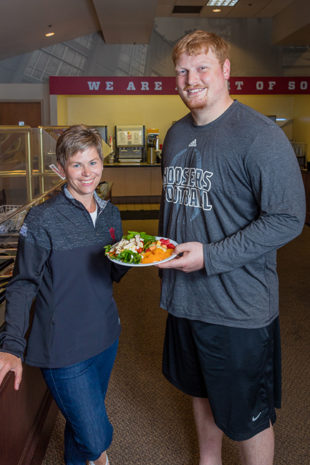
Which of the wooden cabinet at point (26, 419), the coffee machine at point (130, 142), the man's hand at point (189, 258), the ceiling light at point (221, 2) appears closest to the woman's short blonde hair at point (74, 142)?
the man's hand at point (189, 258)

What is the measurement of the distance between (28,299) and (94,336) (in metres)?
0.27

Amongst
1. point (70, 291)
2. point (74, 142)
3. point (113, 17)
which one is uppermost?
point (113, 17)

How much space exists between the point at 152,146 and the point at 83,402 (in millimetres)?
8010

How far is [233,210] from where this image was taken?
1.43 metres

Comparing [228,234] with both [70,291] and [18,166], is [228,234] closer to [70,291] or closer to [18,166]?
[70,291]

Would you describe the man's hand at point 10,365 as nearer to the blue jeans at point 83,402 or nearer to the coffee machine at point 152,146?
the blue jeans at point 83,402

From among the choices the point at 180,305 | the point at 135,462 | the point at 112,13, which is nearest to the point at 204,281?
the point at 180,305

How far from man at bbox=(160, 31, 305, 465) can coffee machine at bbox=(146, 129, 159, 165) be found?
758 cm

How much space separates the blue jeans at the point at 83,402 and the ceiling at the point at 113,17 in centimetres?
622

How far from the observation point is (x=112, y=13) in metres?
6.99

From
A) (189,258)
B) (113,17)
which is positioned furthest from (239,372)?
(113,17)

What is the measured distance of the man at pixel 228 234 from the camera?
1325 millimetres

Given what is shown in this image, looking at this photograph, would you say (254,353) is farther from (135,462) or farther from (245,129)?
(135,462)

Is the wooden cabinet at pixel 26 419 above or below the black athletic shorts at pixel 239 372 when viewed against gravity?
below
